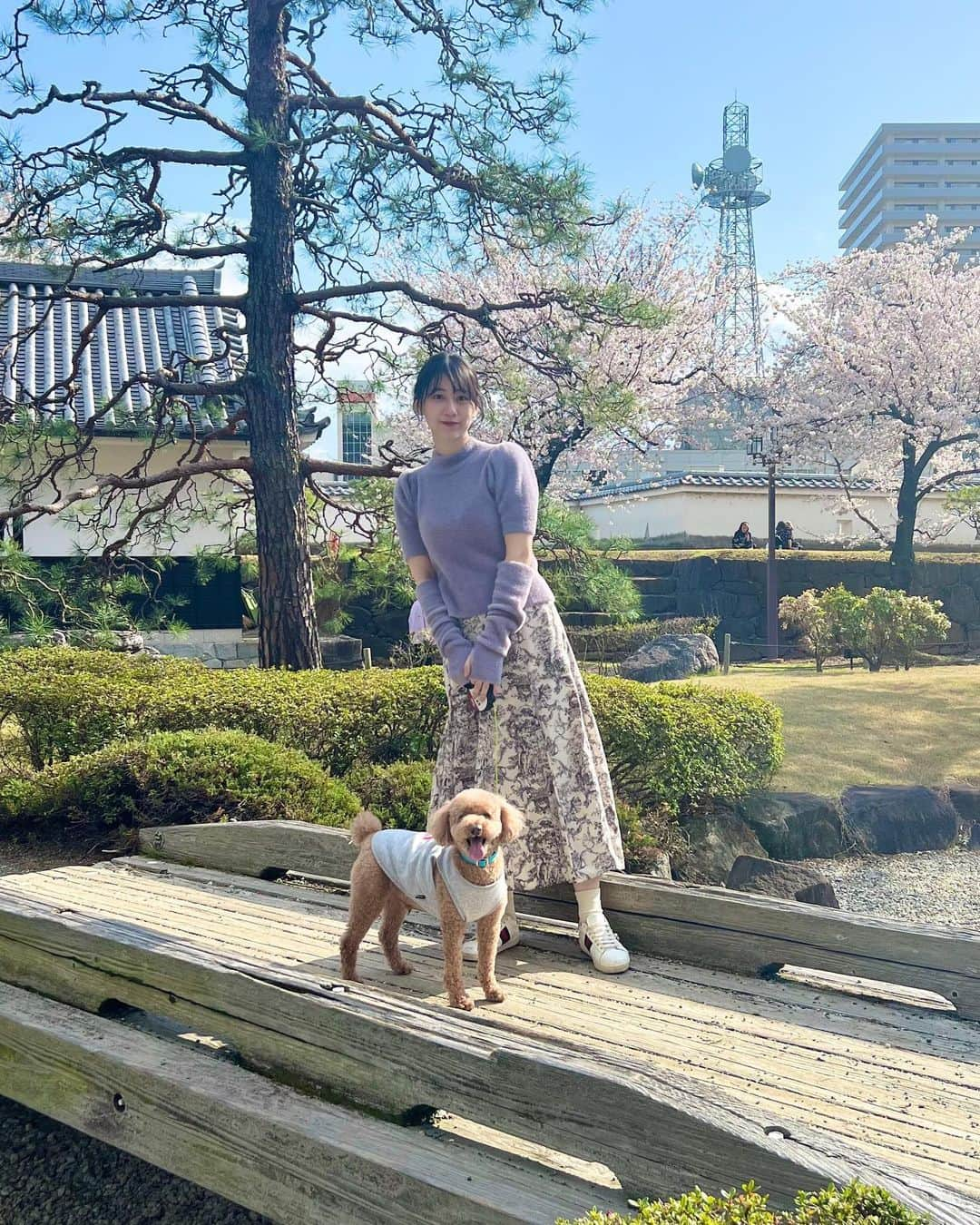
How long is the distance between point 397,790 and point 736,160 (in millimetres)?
56268

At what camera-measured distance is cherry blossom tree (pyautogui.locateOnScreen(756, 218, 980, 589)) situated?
63.0ft

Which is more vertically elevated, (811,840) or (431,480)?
(431,480)

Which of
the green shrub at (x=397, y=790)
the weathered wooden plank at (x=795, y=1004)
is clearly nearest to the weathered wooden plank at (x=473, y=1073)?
the weathered wooden plank at (x=795, y=1004)

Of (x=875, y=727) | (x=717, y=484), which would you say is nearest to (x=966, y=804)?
(x=875, y=727)

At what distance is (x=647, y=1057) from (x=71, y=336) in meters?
12.8

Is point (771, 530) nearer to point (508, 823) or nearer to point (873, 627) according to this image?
point (873, 627)

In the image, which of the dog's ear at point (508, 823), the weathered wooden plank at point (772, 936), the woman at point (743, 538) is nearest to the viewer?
the dog's ear at point (508, 823)

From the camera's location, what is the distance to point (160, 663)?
6.86m

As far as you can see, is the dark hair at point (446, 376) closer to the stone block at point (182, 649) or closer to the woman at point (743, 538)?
the stone block at point (182, 649)

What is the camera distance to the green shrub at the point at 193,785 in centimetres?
484

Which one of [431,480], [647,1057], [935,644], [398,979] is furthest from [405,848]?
[935,644]

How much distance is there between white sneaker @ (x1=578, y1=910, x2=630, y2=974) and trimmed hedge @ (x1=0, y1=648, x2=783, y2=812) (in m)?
2.73

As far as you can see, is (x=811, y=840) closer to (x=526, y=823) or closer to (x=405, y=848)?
(x=526, y=823)

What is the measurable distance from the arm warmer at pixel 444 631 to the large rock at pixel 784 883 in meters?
2.34
